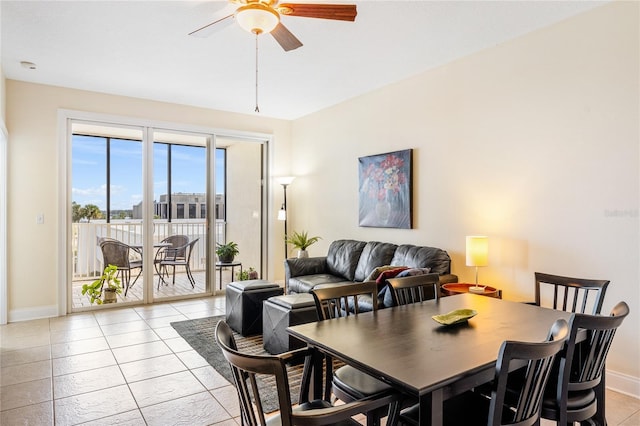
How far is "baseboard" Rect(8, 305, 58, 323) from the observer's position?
183 inches

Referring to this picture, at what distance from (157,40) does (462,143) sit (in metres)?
3.08

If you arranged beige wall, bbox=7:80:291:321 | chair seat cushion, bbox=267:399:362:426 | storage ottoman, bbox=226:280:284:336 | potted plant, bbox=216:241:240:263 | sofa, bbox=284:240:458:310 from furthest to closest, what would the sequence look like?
potted plant, bbox=216:241:240:263 → beige wall, bbox=7:80:291:321 → storage ottoman, bbox=226:280:284:336 → sofa, bbox=284:240:458:310 → chair seat cushion, bbox=267:399:362:426

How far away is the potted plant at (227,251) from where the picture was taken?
616 cm

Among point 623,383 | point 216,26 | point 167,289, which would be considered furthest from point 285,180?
point 623,383

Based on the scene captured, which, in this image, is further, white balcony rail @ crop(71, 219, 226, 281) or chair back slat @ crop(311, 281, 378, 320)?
white balcony rail @ crop(71, 219, 226, 281)

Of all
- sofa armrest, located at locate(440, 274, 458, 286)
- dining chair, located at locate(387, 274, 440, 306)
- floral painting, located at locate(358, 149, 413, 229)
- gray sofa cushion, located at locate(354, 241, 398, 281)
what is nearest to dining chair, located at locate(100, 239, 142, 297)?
gray sofa cushion, located at locate(354, 241, 398, 281)

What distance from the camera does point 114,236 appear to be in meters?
5.45

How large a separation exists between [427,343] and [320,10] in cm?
203

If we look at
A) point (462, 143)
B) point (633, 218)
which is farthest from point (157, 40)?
point (633, 218)

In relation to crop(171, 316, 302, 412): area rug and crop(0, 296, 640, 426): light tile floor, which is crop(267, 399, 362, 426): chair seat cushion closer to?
crop(171, 316, 302, 412): area rug

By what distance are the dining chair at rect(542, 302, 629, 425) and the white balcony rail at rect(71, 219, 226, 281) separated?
513 cm

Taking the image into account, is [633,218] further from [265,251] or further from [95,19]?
[265,251]

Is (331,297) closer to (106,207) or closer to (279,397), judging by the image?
(279,397)

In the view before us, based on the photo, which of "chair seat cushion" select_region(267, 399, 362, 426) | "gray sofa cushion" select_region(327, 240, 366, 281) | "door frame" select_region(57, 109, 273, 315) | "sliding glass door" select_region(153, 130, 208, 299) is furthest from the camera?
"sliding glass door" select_region(153, 130, 208, 299)
